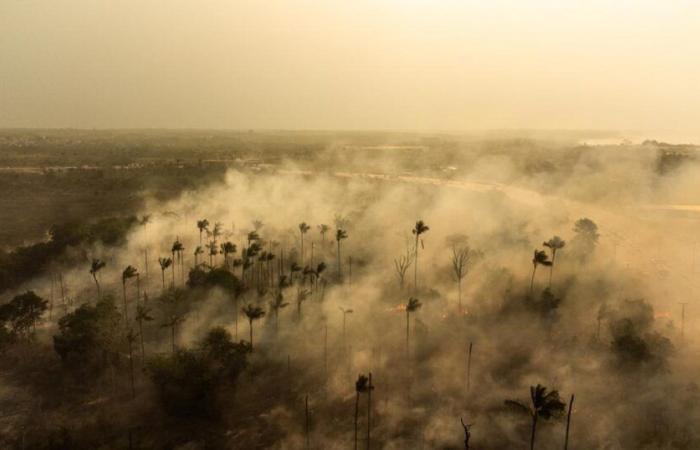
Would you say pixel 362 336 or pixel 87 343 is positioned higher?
pixel 87 343

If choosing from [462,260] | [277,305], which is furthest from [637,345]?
[277,305]

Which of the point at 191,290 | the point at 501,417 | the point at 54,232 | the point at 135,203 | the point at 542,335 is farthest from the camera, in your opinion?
the point at 135,203

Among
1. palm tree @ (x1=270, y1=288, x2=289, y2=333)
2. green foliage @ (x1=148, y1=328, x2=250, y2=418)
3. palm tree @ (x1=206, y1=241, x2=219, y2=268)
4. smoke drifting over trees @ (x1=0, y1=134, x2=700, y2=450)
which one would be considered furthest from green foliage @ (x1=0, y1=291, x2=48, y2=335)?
palm tree @ (x1=270, y1=288, x2=289, y2=333)

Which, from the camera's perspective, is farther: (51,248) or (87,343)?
(51,248)

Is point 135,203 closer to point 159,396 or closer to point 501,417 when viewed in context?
point 159,396

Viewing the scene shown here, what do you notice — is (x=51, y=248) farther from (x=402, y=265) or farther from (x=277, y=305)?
(x=402, y=265)

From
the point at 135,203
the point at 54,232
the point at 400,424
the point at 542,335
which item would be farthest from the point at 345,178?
the point at 400,424
